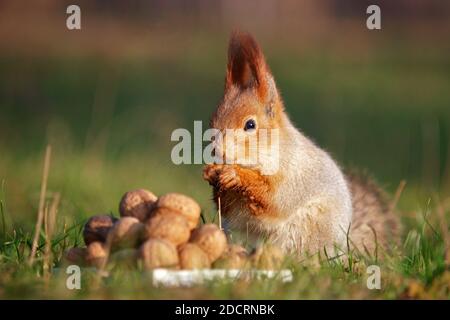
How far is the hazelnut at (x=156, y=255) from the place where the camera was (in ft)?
9.26

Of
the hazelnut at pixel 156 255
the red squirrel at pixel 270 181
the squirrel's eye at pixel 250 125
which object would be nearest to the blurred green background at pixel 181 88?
the red squirrel at pixel 270 181

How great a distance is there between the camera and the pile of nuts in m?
2.85

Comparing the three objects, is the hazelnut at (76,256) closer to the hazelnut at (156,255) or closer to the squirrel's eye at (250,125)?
the hazelnut at (156,255)

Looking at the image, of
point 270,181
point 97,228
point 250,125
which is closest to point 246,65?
point 250,125

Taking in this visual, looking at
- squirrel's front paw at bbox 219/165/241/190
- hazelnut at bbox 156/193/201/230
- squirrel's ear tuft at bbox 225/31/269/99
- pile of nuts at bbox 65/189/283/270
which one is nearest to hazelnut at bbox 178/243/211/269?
pile of nuts at bbox 65/189/283/270

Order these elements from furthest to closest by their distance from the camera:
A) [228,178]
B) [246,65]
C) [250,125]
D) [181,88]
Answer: [181,88] → [246,65] → [250,125] → [228,178]

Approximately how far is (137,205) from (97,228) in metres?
0.15

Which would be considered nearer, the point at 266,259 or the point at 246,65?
the point at 266,259

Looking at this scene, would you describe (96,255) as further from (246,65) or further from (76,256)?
(246,65)

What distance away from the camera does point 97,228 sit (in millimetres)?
3088

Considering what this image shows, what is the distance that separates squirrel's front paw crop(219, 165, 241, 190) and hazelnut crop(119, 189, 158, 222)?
451 mm

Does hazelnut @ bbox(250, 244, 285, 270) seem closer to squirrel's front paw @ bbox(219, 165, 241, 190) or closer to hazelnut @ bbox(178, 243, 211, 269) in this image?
hazelnut @ bbox(178, 243, 211, 269)

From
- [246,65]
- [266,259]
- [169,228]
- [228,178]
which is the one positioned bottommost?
[266,259]

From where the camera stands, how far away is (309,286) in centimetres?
286
